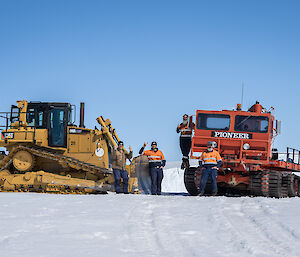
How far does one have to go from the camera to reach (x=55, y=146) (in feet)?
51.1

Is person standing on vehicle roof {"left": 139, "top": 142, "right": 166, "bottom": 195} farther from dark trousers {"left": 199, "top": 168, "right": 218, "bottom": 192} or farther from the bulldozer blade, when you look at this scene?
dark trousers {"left": 199, "top": 168, "right": 218, "bottom": 192}

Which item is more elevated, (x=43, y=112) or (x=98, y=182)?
(x=43, y=112)

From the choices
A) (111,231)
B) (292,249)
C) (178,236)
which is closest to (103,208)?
(111,231)

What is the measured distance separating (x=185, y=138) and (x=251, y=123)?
2.27m

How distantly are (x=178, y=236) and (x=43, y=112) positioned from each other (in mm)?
9949

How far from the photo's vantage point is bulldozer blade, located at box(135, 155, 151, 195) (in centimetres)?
1518

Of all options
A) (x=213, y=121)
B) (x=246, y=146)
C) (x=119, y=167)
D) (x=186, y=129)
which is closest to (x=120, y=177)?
(x=119, y=167)

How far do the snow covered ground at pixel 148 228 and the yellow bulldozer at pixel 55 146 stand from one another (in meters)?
4.93

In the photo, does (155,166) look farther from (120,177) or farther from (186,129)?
(186,129)

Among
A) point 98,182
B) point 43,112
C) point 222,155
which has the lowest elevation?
point 98,182

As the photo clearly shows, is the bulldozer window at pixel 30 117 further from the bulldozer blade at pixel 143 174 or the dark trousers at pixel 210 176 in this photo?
the dark trousers at pixel 210 176

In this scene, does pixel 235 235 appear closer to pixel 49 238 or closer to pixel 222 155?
pixel 49 238

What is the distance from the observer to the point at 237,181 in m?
15.1

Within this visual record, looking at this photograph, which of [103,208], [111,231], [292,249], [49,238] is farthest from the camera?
[103,208]
